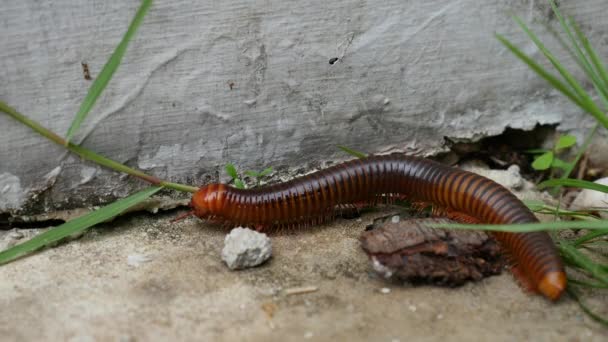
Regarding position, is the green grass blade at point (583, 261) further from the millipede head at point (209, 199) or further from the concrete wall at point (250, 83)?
the millipede head at point (209, 199)

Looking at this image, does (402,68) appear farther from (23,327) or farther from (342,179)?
(23,327)

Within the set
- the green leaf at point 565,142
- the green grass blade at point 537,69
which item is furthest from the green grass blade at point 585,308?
the green leaf at point 565,142

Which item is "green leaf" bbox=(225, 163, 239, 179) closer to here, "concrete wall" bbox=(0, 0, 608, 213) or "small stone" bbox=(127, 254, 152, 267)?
"concrete wall" bbox=(0, 0, 608, 213)

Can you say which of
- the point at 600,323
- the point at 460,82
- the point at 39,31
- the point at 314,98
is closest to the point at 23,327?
the point at 39,31

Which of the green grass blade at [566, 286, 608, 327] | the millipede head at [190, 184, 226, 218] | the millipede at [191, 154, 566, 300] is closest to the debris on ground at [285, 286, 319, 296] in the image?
the millipede at [191, 154, 566, 300]

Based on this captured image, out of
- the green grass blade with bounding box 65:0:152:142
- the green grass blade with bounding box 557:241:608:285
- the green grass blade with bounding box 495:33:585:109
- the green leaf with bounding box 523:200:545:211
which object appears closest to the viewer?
the green grass blade with bounding box 495:33:585:109

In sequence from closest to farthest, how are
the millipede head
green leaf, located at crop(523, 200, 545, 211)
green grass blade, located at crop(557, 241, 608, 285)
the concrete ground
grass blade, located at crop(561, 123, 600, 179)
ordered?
the concrete ground, green grass blade, located at crop(557, 241, 608, 285), the millipede head, green leaf, located at crop(523, 200, 545, 211), grass blade, located at crop(561, 123, 600, 179)
